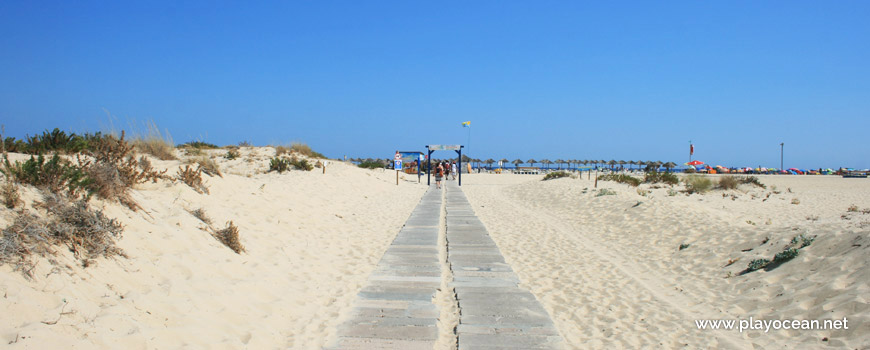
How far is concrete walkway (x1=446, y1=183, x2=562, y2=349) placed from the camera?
3.88m

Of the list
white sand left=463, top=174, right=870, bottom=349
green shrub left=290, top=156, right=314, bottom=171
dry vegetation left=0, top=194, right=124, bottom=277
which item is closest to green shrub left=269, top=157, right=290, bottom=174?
green shrub left=290, top=156, right=314, bottom=171

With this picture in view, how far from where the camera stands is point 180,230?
5.38 m

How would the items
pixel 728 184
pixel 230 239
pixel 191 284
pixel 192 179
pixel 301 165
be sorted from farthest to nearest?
pixel 728 184, pixel 301 165, pixel 192 179, pixel 230 239, pixel 191 284

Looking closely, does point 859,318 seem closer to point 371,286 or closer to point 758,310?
point 758,310

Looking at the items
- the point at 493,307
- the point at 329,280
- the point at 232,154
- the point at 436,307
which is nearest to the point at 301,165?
the point at 232,154

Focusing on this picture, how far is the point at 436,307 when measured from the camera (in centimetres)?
466

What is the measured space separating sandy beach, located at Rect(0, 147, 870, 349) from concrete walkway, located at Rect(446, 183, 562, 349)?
0.28 m

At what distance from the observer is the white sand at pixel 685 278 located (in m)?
4.20

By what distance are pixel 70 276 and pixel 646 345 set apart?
4.65 meters

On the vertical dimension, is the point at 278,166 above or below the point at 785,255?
above

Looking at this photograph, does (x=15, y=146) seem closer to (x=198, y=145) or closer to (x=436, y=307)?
(x=436, y=307)

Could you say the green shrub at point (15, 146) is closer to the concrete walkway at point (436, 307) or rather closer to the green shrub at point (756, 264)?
the concrete walkway at point (436, 307)

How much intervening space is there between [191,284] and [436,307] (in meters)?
2.32

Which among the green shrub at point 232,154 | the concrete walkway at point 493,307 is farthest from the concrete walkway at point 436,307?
the green shrub at point 232,154
